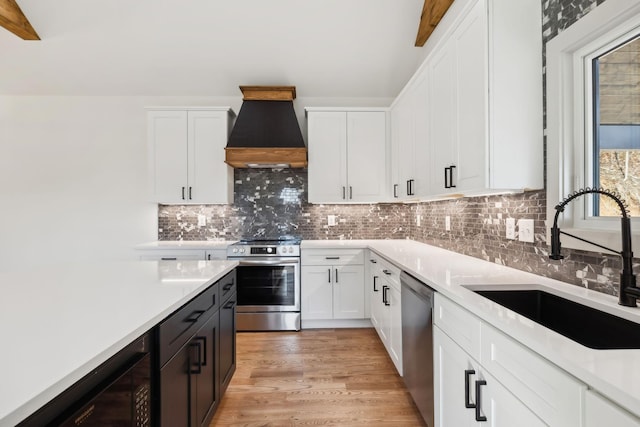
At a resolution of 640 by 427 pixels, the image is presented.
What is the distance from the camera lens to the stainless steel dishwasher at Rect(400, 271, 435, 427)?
5.39 ft

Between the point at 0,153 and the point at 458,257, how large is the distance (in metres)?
5.23

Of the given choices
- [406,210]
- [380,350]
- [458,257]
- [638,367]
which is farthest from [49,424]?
[406,210]

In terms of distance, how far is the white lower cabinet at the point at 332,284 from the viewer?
11.1ft

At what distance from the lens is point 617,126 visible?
1.41 meters

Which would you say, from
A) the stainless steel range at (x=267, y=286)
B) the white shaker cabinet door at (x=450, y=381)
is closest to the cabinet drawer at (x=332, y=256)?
the stainless steel range at (x=267, y=286)

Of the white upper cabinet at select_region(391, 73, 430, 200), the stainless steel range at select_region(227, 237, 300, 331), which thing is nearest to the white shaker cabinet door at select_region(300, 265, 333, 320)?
Answer: the stainless steel range at select_region(227, 237, 300, 331)

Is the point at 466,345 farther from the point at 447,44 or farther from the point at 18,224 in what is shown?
the point at 18,224

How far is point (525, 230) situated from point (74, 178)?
15.5 feet

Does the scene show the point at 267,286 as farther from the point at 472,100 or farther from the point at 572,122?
the point at 572,122

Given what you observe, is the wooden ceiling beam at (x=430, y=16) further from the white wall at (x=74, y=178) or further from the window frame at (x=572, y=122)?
the white wall at (x=74, y=178)

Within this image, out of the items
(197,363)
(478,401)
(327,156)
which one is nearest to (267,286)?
(327,156)

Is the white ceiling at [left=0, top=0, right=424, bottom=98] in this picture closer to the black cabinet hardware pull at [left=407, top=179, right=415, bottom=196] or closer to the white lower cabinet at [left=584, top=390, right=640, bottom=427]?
the black cabinet hardware pull at [left=407, top=179, right=415, bottom=196]

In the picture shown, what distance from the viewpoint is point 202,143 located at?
359 centimetres

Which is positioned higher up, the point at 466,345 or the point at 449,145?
the point at 449,145
